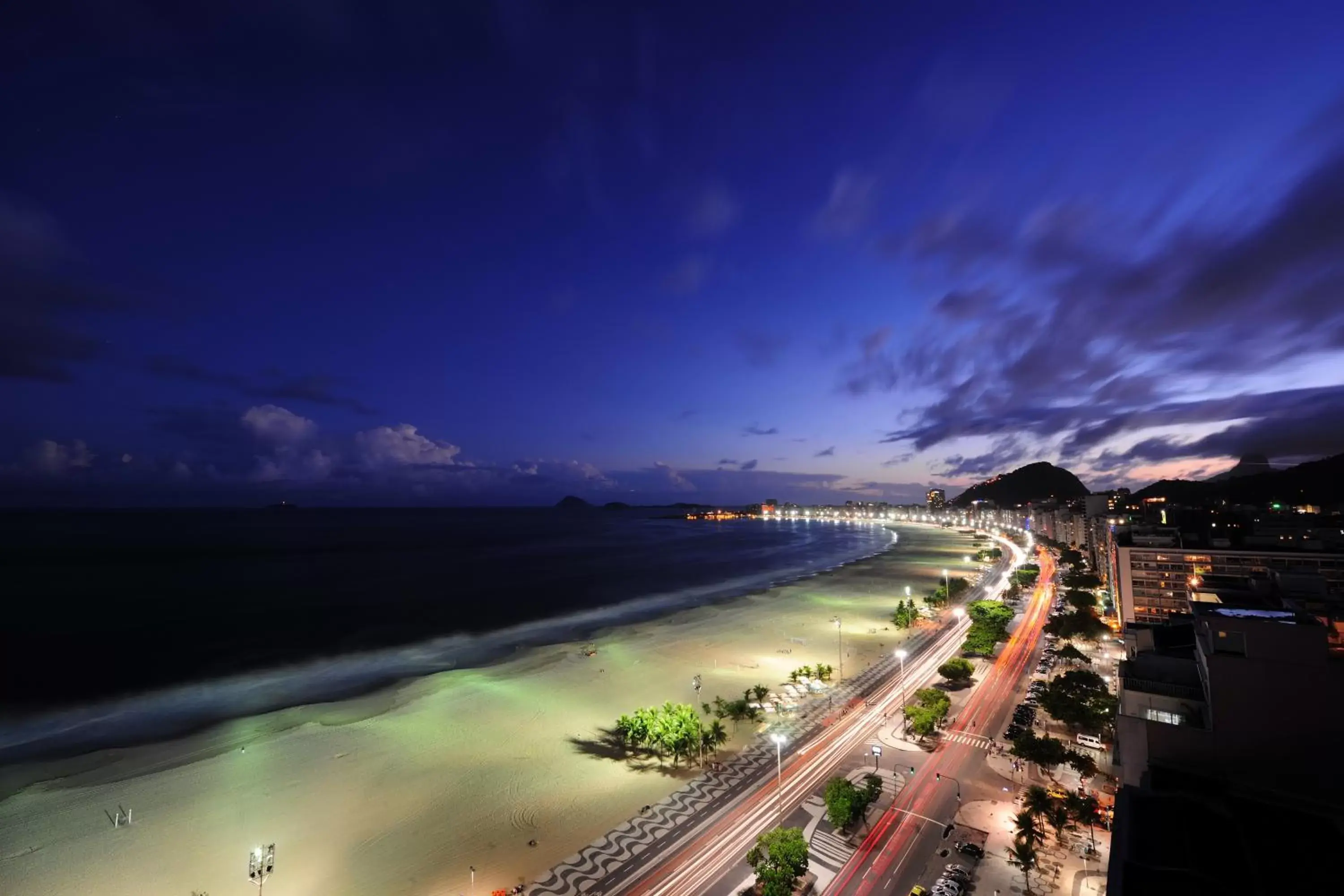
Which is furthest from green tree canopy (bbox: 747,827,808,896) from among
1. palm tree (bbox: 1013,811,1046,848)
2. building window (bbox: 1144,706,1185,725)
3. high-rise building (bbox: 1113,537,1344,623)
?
high-rise building (bbox: 1113,537,1344,623)

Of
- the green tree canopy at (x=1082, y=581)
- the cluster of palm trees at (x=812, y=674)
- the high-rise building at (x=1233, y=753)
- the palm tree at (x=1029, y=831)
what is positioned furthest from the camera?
the green tree canopy at (x=1082, y=581)

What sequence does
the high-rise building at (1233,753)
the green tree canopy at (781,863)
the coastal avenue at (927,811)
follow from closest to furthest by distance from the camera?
the high-rise building at (1233,753)
the green tree canopy at (781,863)
the coastal avenue at (927,811)

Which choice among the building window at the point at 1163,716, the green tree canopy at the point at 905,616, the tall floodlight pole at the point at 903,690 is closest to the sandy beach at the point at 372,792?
the tall floodlight pole at the point at 903,690

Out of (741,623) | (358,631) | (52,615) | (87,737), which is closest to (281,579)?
(52,615)

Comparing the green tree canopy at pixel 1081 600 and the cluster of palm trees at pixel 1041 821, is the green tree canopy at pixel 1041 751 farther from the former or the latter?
the green tree canopy at pixel 1081 600

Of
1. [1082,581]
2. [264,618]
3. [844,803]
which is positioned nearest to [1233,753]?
[844,803]

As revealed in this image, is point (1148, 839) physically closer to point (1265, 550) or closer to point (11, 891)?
point (11, 891)

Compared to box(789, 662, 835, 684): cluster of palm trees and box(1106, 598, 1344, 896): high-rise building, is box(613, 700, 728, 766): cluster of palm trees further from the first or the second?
box(1106, 598, 1344, 896): high-rise building

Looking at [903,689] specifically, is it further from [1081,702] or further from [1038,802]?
[1038,802]
